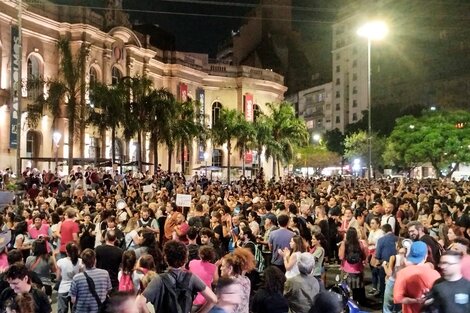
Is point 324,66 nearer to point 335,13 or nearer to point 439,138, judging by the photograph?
point 335,13

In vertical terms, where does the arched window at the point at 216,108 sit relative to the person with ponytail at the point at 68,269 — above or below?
above

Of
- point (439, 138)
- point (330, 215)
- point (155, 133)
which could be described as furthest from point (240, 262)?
point (439, 138)

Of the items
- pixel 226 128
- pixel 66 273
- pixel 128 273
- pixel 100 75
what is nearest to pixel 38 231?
pixel 66 273

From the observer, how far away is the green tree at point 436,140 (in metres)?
52.8

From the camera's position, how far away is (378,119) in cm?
8031

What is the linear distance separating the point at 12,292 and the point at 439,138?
167ft

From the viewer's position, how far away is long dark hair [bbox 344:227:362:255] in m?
10.3

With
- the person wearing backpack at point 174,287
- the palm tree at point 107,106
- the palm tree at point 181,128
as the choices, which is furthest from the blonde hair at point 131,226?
the palm tree at point 181,128

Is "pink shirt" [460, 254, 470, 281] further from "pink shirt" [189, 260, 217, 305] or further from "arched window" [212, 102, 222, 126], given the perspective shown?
"arched window" [212, 102, 222, 126]

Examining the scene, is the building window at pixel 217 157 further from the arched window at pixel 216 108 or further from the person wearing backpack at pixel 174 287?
the person wearing backpack at pixel 174 287

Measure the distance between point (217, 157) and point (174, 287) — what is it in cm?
5700

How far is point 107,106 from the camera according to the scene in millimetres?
35156

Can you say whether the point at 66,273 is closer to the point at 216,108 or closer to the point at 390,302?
the point at 390,302

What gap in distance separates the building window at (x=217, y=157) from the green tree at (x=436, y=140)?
57.7 ft
